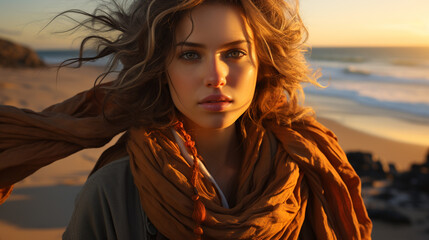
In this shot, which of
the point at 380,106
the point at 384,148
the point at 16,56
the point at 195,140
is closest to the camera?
the point at 195,140

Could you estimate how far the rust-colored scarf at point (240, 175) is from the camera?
4.91 ft

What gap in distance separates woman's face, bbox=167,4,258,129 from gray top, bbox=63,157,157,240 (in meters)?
0.43

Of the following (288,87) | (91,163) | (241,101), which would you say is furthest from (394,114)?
(241,101)

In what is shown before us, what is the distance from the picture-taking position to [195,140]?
1.79m

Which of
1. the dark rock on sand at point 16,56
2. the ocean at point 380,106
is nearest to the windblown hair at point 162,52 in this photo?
the ocean at point 380,106

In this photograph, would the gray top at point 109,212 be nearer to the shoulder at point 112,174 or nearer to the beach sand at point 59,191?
the shoulder at point 112,174

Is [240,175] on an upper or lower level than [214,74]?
lower

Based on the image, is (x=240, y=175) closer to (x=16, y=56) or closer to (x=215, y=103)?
(x=215, y=103)

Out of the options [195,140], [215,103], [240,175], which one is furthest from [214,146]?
[215,103]

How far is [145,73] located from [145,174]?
45 cm

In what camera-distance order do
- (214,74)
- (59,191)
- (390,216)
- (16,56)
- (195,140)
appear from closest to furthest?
(214,74)
(195,140)
(390,216)
(59,191)
(16,56)

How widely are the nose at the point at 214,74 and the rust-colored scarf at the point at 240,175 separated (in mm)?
339

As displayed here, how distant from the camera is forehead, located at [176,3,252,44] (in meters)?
1.51

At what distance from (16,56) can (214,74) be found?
16248 millimetres
